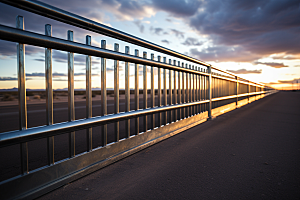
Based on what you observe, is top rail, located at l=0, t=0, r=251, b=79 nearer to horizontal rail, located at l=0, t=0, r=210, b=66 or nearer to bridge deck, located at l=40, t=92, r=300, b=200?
horizontal rail, located at l=0, t=0, r=210, b=66

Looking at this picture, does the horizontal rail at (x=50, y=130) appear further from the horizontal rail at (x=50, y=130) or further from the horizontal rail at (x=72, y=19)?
the horizontal rail at (x=72, y=19)

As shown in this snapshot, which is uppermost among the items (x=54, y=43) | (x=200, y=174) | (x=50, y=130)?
(x=54, y=43)

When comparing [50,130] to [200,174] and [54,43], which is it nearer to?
[54,43]

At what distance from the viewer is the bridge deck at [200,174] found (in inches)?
70.6

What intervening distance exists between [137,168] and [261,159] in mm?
1870

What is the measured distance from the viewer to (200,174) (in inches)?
87.0

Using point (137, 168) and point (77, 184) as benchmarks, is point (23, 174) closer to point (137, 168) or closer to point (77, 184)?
point (77, 184)

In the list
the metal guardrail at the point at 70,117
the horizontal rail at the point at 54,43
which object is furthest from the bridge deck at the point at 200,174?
the horizontal rail at the point at 54,43

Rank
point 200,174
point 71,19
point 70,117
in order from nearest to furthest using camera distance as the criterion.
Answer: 1. point 71,19
2. point 70,117
3. point 200,174

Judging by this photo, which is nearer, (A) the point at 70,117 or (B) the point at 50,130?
(B) the point at 50,130

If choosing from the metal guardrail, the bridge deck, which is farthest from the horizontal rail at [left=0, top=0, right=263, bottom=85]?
the bridge deck

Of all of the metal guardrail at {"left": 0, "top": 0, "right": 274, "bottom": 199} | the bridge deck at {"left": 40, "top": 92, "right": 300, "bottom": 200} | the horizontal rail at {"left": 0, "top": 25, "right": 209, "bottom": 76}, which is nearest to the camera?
the horizontal rail at {"left": 0, "top": 25, "right": 209, "bottom": 76}

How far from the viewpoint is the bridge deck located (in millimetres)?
1793

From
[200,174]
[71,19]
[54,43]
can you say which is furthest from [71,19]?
[200,174]
